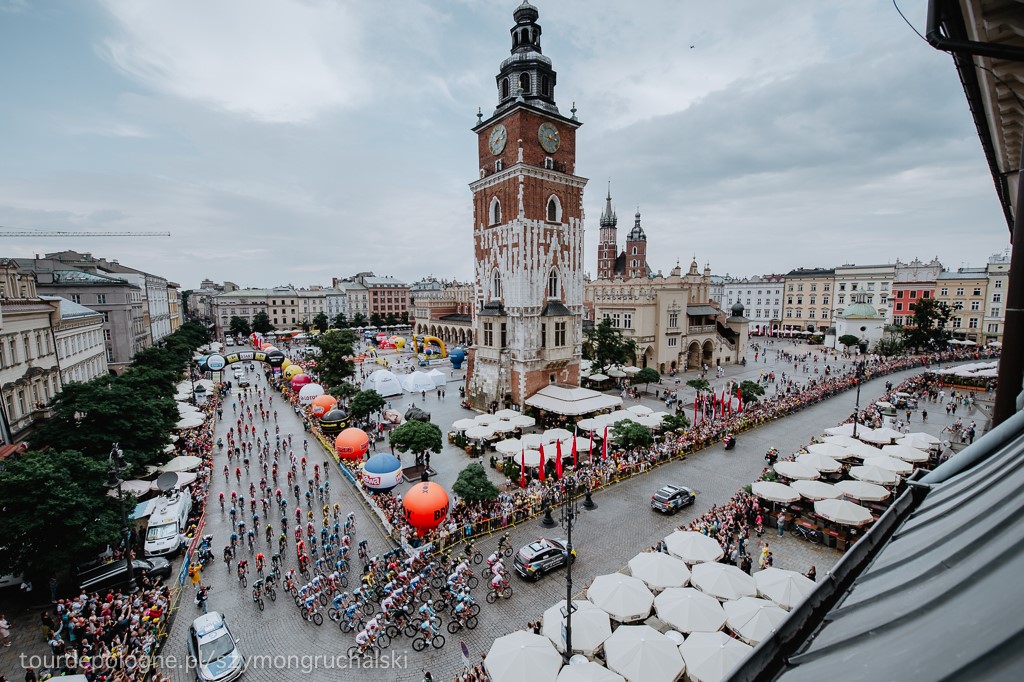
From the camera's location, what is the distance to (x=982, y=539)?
107 inches

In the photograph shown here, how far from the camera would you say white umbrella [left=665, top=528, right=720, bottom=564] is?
15145 millimetres

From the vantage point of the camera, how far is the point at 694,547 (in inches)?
607

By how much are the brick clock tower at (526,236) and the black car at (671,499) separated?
15.1 metres

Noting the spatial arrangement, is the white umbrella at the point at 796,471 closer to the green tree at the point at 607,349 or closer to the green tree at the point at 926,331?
the green tree at the point at 607,349

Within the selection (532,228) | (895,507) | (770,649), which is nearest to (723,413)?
(532,228)

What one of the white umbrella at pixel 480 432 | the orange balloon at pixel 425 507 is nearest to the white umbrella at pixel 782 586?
the orange balloon at pixel 425 507

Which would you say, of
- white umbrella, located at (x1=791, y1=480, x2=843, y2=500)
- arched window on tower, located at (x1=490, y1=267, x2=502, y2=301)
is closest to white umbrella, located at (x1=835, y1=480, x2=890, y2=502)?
white umbrella, located at (x1=791, y1=480, x2=843, y2=500)

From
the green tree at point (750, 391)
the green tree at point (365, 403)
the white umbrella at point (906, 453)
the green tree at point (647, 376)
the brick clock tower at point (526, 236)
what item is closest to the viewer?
the white umbrella at point (906, 453)

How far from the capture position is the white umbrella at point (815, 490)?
1938cm

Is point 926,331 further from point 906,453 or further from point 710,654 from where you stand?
point 710,654

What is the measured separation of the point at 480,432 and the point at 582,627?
16.7 metres

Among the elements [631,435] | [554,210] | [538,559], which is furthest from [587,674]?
[554,210]

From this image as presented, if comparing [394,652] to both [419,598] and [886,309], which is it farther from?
[886,309]

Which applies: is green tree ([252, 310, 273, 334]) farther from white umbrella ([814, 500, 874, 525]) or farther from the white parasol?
white umbrella ([814, 500, 874, 525])
